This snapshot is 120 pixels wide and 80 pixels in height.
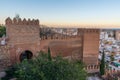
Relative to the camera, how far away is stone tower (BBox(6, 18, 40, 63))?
48.3ft

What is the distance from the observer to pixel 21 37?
1502 centimetres

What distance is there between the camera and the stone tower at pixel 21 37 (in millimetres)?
14719

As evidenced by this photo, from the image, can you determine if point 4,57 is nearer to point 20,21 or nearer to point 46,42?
point 20,21

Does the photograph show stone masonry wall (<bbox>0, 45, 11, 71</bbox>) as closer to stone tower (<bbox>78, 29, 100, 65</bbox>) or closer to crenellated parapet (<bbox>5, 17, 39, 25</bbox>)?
crenellated parapet (<bbox>5, 17, 39, 25</bbox>)


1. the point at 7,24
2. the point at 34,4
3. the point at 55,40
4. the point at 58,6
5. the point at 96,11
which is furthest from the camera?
the point at 96,11

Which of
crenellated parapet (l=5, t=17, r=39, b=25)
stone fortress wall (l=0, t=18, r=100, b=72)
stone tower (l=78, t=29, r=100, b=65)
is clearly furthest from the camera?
stone tower (l=78, t=29, r=100, b=65)

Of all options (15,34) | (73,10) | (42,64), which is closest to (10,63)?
(15,34)

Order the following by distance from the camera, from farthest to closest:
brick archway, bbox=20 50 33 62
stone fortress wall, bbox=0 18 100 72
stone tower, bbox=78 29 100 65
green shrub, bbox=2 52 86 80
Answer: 1. stone tower, bbox=78 29 100 65
2. brick archway, bbox=20 50 33 62
3. stone fortress wall, bbox=0 18 100 72
4. green shrub, bbox=2 52 86 80

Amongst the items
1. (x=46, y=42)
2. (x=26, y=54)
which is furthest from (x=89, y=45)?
(x=26, y=54)

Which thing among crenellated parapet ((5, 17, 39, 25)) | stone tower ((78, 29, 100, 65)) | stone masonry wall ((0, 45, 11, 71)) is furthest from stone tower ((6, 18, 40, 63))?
stone tower ((78, 29, 100, 65))

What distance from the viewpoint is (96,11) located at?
25.4 meters

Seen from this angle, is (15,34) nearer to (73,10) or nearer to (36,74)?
(36,74)

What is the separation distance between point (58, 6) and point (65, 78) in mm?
14577

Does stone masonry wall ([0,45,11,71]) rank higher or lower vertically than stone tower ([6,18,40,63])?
lower
